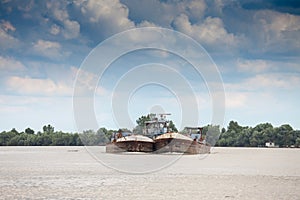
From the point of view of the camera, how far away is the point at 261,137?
5561 inches

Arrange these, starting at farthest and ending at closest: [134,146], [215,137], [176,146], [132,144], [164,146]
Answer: [215,137] → [132,144] → [134,146] → [164,146] → [176,146]

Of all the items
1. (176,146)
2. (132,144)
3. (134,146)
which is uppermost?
(132,144)

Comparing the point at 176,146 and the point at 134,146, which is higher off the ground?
the point at 134,146

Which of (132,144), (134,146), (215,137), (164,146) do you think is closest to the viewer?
(164,146)

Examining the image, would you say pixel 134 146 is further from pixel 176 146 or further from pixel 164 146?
pixel 176 146

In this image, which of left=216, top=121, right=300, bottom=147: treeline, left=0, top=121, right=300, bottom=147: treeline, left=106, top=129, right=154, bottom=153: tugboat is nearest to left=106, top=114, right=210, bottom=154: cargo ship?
left=106, top=129, right=154, bottom=153: tugboat

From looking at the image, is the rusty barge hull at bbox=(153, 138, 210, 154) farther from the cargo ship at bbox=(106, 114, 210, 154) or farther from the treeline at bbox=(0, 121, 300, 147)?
the treeline at bbox=(0, 121, 300, 147)

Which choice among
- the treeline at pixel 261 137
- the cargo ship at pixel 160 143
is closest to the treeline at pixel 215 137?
the treeline at pixel 261 137

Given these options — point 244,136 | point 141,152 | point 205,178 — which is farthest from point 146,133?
point 244,136

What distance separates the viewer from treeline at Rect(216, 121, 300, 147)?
138750 mm

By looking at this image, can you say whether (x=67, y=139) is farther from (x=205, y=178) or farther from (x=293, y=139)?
(x=205, y=178)

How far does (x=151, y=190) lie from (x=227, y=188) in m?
3.33

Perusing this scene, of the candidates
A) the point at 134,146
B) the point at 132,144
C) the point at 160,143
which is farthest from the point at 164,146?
the point at 132,144

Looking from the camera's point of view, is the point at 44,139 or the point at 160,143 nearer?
the point at 160,143
